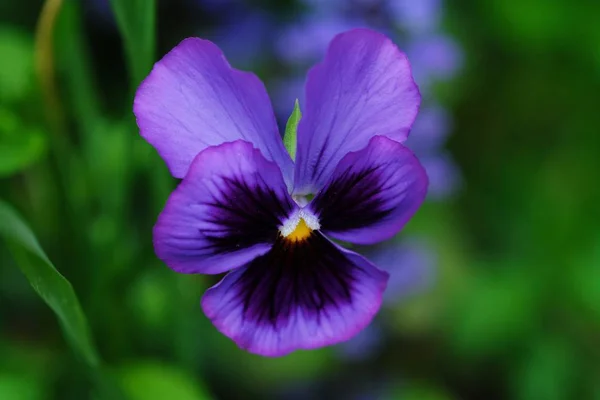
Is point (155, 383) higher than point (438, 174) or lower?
lower

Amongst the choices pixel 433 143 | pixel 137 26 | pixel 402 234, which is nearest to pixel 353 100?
pixel 137 26

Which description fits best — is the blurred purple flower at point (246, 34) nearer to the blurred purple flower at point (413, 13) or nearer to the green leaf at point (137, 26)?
the blurred purple flower at point (413, 13)

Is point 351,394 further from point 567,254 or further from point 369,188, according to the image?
point 369,188

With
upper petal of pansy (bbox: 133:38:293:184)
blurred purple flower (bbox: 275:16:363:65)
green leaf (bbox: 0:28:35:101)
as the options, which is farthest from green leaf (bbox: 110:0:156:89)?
blurred purple flower (bbox: 275:16:363:65)

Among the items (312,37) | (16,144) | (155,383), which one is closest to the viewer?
(16,144)

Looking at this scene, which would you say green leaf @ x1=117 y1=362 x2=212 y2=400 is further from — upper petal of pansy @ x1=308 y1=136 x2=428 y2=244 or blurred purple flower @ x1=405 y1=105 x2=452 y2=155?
blurred purple flower @ x1=405 y1=105 x2=452 y2=155

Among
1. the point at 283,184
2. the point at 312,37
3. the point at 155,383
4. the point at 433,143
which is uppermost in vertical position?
the point at 312,37

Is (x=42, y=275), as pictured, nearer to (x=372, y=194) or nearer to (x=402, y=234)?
(x=372, y=194)

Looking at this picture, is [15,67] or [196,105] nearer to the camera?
[196,105]

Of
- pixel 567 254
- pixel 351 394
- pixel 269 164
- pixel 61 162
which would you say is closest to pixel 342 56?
pixel 269 164
